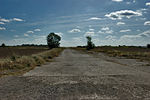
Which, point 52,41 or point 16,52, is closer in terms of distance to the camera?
point 16,52

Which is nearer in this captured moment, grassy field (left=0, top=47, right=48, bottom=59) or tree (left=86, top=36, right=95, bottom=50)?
grassy field (left=0, top=47, right=48, bottom=59)

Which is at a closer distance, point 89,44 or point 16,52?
point 16,52

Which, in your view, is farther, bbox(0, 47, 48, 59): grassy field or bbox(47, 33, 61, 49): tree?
bbox(47, 33, 61, 49): tree

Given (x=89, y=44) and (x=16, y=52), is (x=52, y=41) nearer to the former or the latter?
(x=89, y=44)

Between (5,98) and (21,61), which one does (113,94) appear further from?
(21,61)

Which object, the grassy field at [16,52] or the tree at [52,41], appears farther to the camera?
the tree at [52,41]

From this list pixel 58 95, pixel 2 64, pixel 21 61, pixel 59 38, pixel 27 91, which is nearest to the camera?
pixel 58 95

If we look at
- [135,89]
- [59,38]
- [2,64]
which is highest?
[59,38]

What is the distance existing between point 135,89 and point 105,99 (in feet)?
5.09

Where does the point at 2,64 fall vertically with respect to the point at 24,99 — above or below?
above

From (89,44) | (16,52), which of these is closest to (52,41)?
(89,44)

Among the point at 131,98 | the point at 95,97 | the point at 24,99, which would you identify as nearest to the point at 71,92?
the point at 95,97

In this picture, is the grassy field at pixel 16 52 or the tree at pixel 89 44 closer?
the grassy field at pixel 16 52

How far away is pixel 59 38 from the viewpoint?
89.6m
